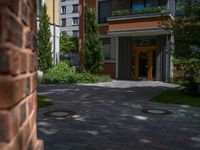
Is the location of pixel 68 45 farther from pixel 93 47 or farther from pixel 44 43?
pixel 93 47

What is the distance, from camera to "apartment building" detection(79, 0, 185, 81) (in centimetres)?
2200

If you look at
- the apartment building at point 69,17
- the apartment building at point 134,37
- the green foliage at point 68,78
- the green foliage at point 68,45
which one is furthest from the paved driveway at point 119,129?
the apartment building at point 69,17

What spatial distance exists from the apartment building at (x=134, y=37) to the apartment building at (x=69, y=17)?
35.6 m

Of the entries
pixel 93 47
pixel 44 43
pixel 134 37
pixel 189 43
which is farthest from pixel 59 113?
pixel 44 43

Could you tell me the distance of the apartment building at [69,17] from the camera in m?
61.6

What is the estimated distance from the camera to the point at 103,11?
25.7 m

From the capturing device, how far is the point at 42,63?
25.3m

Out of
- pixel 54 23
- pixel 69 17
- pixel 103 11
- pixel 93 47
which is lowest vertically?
pixel 93 47

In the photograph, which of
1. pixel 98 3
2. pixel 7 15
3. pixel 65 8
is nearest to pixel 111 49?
pixel 98 3

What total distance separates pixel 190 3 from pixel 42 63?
49.6 ft

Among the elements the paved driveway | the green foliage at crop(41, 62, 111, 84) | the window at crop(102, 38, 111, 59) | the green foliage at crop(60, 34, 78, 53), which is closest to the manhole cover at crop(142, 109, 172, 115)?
the paved driveway

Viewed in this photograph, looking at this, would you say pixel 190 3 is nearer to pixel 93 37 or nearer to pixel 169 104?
pixel 169 104

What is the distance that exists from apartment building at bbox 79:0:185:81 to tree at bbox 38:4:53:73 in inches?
114

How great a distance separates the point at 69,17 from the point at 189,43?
171 ft
